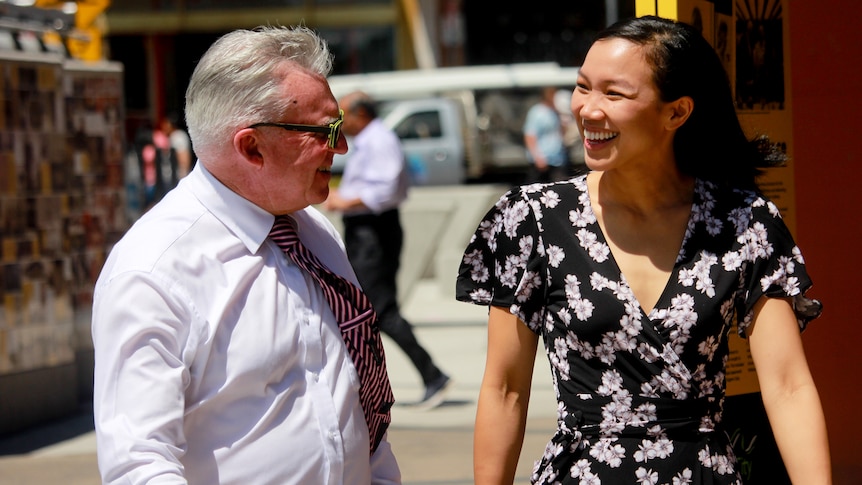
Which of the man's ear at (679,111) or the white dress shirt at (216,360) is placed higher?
the man's ear at (679,111)

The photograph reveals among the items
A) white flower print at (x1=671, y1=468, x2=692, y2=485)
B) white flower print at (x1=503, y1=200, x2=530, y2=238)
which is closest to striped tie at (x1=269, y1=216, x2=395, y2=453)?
white flower print at (x1=503, y1=200, x2=530, y2=238)

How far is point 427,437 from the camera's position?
22.7ft

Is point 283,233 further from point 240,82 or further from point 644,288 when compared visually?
point 644,288

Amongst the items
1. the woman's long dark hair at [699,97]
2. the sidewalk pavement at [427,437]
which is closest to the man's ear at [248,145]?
the woman's long dark hair at [699,97]

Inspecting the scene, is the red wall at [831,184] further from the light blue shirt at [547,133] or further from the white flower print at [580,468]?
the light blue shirt at [547,133]

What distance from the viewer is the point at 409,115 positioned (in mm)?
19359

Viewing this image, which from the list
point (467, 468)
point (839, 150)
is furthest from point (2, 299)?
point (839, 150)

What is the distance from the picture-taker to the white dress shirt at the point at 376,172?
7918 millimetres

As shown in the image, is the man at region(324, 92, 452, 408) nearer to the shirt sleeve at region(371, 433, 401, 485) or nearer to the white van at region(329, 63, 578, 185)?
the shirt sleeve at region(371, 433, 401, 485)

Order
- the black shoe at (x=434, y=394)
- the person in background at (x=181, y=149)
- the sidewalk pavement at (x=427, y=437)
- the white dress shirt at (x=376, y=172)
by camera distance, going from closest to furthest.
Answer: the sidewalk pavement at (x=427, y=437), the black shoe at (x=434, y=394), the white dress shirt at (x=376, y=172), the person in background at (x=181, y=149)

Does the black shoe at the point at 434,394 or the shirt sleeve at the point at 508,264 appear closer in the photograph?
the shirt sleeve at the point at 508,264

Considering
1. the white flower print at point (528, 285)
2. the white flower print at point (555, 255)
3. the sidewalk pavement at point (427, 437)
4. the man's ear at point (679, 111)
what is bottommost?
the sidewalk pavement at point (427, 437)

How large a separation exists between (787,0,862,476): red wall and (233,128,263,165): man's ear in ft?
9.08

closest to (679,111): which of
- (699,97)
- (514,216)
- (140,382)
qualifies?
(699,97)
